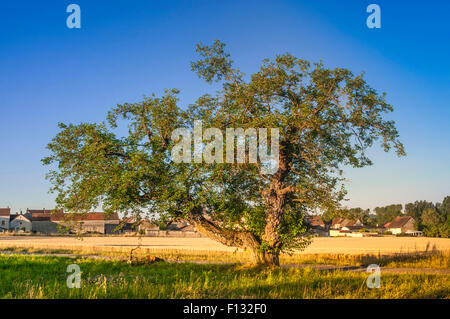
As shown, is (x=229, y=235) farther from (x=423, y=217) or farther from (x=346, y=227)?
(x=346, y=227)

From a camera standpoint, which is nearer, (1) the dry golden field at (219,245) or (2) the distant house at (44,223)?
(1) the dry golden field at (219,245)

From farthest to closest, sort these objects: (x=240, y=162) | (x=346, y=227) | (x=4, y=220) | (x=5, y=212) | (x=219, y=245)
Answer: (x=346, y=227) < (x=5, y=212) < (x=4, y=220) < (x=219, y=245) < (x=240, y=162)

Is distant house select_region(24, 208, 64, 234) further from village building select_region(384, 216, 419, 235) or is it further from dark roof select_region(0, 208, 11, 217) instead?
village building select_region(384, 216, 419, 235)

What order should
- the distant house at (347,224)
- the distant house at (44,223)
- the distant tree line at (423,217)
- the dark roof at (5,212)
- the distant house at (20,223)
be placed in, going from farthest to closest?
the distant house at (347,224)
the dark roof at (5,212)
the distant house at (20,223)
the distant house at (44,223)
the distant tree line at (423,217)

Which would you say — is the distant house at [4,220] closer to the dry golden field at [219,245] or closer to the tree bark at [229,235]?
the dry golden field at [219,245]

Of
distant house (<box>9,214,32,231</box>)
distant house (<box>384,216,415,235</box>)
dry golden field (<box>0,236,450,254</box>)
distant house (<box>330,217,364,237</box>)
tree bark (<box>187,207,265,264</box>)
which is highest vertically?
tree bark (<box>187,207,265,264</box>)

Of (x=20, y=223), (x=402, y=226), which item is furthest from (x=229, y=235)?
(x=402, y=226)

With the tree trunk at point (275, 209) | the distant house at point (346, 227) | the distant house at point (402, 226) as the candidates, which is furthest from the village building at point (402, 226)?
the tree trunk at point (275, 209)

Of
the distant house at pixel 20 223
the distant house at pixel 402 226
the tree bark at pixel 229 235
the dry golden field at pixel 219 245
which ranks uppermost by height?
the tree bark at pixel 229 235

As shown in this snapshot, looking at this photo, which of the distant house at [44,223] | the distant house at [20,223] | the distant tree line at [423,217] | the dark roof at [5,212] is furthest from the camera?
the dark roof at [5,212]

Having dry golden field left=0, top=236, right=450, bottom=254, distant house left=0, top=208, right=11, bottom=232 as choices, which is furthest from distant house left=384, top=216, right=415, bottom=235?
distant house left=0, top=208, right=11, bottom=232

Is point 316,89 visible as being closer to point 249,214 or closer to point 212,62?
point 212,62

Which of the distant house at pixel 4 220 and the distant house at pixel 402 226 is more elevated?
the distant house at pixel 4 220

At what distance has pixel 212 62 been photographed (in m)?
22.8
